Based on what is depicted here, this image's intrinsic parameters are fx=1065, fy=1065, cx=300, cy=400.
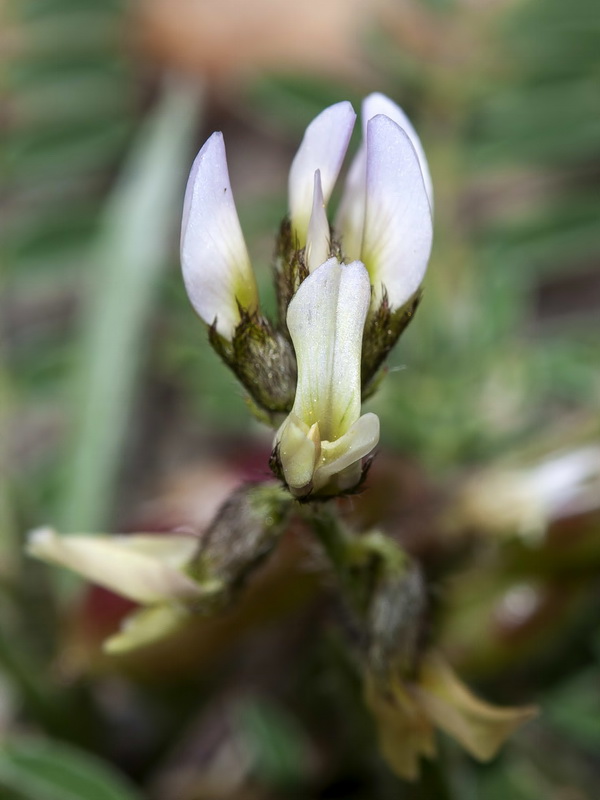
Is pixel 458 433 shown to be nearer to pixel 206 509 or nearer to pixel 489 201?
pixel 206 509

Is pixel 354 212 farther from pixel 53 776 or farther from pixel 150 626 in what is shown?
pixel 53 776

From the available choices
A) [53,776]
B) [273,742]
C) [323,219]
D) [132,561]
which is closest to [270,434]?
[273,742]

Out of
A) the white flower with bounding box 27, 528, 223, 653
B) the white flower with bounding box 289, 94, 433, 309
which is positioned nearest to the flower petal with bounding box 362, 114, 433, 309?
the white flower with bounding box 289, 94, 433, 309

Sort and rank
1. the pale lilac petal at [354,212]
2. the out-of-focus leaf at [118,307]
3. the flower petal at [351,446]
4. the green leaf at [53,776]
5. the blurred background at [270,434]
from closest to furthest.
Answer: the flower petal at [351,446]
the pale lilac petal at [354,212]
the green leaf at [53,776]
the blurred background at [270,434]
the out-of-focus leaf at [118,307]

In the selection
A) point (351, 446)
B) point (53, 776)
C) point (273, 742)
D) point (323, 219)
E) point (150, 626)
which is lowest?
point (273, 742)

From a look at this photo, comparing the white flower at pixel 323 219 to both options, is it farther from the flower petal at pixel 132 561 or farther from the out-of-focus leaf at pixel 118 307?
the out-of-focus leaf at pixel 118 307

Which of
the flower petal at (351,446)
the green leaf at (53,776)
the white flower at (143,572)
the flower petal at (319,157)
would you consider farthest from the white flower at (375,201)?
the green leaf at (53,776)

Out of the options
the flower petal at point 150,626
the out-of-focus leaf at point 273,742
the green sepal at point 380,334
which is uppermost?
the green sepal at point 380,334
